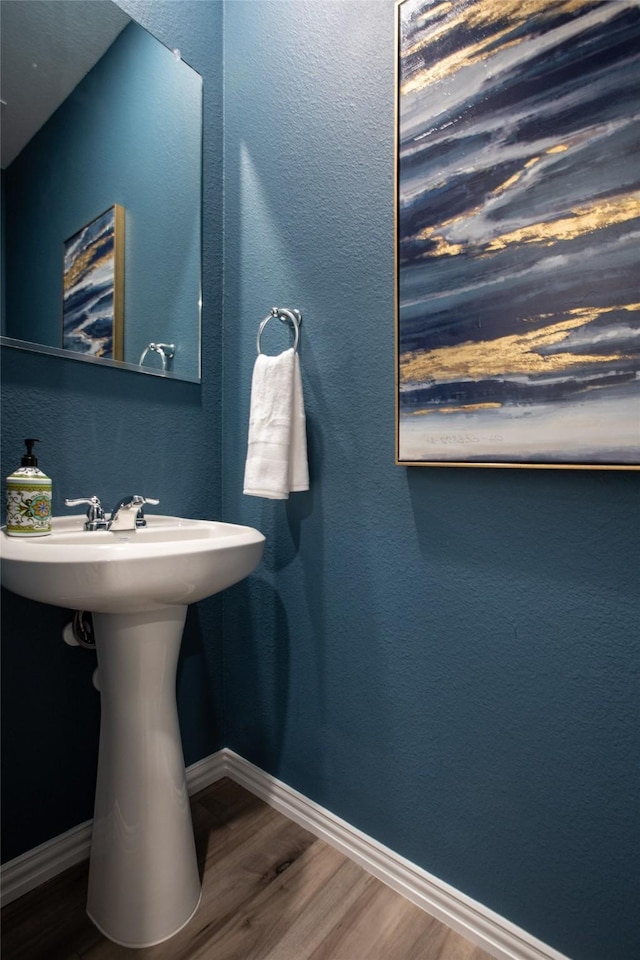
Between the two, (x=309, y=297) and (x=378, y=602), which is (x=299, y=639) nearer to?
(x=378, y=602)

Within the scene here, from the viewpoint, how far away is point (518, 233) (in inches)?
34.2

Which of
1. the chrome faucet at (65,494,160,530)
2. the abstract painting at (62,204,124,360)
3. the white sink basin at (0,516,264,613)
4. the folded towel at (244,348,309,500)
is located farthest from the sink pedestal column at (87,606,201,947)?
the abstract painting at (62,204,124,360)

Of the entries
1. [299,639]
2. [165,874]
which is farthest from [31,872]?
[299,639]

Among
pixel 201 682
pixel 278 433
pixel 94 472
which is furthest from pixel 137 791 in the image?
pixel 278 433

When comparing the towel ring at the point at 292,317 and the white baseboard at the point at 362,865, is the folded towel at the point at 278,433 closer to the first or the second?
the towel ring at the point at 292,317

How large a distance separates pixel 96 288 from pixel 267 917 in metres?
1.43

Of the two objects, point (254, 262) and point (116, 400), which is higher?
point (254, 262)

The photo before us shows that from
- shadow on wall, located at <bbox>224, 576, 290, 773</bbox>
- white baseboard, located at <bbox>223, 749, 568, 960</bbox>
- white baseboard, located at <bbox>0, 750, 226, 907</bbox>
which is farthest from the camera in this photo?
shadow on wall, located at <bbox>224, 576, 290, 773</bbox>

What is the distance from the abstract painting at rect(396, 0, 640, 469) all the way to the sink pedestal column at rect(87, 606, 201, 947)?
Answer: 645mm

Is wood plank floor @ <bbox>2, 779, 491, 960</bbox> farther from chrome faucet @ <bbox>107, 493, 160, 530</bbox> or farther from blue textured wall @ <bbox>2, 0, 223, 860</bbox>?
chrome faucet @ <bbox>107, 493, 160, 530</bbox>

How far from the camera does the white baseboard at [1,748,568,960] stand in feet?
3.07

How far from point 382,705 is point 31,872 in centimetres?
85

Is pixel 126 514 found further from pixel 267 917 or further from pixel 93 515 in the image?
pixel 267 917

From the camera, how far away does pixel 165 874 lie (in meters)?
0.98
